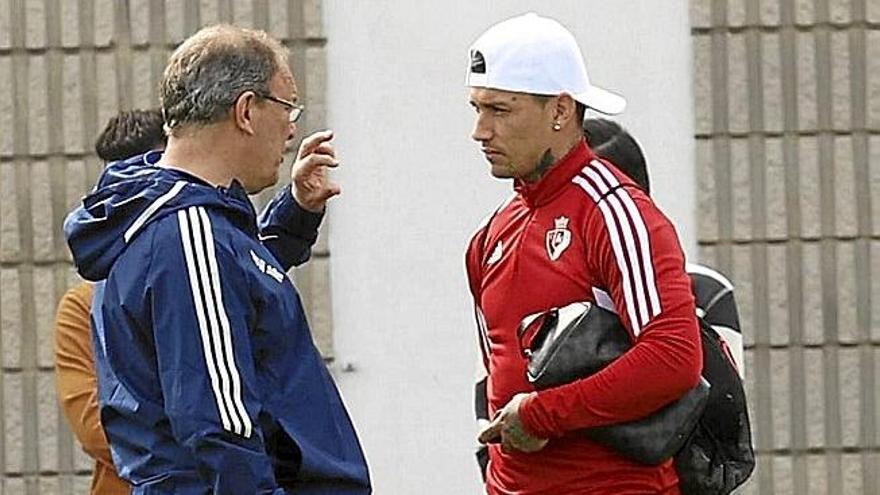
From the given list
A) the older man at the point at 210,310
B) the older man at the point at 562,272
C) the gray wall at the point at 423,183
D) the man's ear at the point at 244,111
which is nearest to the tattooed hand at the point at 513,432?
the older man at the point at 562,272

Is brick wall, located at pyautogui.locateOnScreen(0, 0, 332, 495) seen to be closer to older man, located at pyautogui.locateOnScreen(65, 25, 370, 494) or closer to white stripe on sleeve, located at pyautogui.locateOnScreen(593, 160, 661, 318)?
white stripe on sleeve, located at pyautogui.locateOnScreen(593, 160, 661, 318)

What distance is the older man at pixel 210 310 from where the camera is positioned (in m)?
3.96

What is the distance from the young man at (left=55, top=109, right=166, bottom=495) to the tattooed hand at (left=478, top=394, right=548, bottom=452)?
3.46 ft

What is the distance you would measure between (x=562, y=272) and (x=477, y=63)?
50 cm

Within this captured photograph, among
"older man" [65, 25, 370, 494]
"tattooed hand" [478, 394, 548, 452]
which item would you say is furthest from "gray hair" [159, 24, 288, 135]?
"tattooed hand" [478, 394, 548, 452]

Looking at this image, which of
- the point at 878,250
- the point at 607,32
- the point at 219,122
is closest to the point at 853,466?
the point at 878,250

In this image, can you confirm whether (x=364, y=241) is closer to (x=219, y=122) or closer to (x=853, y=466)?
(x=853, y=466)

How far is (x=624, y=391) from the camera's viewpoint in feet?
14.6

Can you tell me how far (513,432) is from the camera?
14.8 ft

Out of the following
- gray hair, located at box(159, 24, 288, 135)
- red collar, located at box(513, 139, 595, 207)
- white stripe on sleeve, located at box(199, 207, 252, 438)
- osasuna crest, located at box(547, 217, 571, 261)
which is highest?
gray hair, located at box(159, 24, 288, 135)

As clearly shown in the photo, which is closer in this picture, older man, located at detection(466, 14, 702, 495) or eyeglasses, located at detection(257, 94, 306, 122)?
eyeglasses, located at detection(257, 94, 306, 122)

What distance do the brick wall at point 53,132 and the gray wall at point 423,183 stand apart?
12 centimetres

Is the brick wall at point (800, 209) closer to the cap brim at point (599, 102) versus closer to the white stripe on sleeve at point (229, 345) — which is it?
the cap brim at point (599, 102)

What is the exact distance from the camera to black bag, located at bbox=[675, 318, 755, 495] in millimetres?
4652
